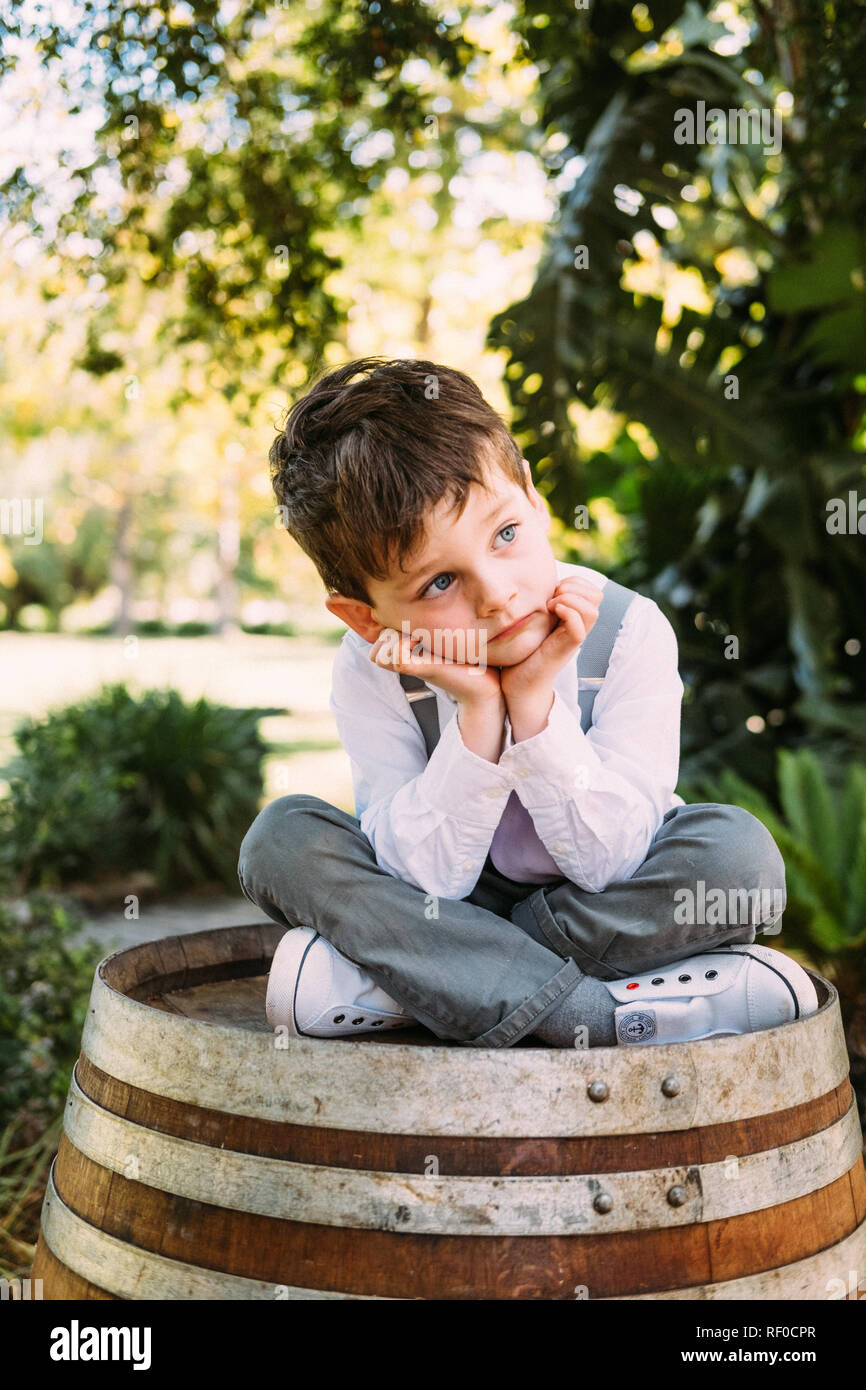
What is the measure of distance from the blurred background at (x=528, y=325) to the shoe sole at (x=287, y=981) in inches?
50.8

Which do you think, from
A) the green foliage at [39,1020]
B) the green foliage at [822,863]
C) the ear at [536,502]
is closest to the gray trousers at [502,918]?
the ear at [536,502]

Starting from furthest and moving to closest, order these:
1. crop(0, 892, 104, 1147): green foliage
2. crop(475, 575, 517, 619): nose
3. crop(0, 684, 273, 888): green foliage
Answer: crop(0, 684, 273, 888): green foliage → crop(0, 892, 104, 1147): green foliage → crop(475, 575, 517, 619): nose

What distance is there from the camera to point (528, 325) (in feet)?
14.1

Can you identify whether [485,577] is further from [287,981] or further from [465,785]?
[287,981]

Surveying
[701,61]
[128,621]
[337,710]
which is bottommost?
[128,621]

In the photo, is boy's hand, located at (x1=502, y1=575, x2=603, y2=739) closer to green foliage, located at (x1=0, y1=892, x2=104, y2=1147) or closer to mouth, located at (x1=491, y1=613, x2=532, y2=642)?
mouth, located at (x1=491, y1=613, x2=532, y2=642)

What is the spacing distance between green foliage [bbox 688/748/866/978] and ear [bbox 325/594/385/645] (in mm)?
2070

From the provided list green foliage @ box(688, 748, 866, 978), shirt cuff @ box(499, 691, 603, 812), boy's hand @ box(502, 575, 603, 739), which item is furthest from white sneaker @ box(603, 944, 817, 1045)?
green foliage @ box(688, 748, 866, 978)

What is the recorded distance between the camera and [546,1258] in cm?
142

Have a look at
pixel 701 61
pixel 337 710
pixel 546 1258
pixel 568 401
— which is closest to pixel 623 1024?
pixel 546 1258

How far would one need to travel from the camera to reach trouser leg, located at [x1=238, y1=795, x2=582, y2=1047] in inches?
67.2

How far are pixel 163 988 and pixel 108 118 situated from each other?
296cm

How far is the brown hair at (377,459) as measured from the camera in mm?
1673
